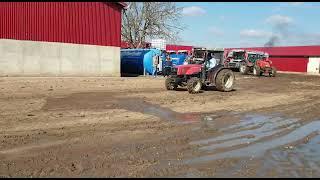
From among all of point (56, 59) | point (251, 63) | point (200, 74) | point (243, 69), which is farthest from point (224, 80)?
point (251, 63)

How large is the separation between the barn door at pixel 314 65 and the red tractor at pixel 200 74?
39.4 m

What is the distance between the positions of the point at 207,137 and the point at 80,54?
1925 cm

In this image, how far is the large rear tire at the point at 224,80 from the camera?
18.2 meters

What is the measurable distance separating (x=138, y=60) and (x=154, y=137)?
2338cm

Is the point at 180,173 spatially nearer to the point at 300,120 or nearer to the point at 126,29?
the point at 300,120

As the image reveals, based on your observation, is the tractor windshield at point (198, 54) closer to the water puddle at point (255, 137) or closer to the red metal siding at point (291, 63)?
the water puddle at point (255, 137)

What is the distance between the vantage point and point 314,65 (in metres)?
55.0

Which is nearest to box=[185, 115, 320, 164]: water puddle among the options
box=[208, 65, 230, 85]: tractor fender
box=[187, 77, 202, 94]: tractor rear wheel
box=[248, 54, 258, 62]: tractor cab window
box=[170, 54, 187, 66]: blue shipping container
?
box=[187, 77, 202, 94]: tractor rear wheel

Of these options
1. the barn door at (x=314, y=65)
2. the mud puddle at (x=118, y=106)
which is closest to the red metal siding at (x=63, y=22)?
the mud puddle at (x=118, y=106)

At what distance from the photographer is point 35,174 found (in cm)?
584

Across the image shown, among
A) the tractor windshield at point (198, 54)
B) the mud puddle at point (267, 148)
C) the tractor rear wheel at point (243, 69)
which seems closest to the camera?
the mud puddle at point (267, 148)

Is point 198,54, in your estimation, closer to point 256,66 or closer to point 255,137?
point 255,137

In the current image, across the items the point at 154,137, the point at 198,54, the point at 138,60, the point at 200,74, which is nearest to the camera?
the point at 154,137

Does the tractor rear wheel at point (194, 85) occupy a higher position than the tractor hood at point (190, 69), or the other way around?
the tractor hood at point (190, 69)
